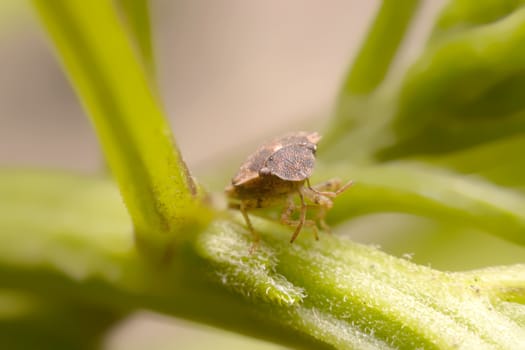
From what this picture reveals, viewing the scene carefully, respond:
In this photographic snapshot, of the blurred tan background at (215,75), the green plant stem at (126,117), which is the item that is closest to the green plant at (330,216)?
the green plant stem at (126,117)

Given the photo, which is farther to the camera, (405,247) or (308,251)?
(405,247)

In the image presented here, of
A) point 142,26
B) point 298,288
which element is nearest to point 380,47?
point 142,26

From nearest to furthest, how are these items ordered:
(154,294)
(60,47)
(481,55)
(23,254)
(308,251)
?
(60,47) < (308,251) < (481,55) < (154,294) < (23,254)

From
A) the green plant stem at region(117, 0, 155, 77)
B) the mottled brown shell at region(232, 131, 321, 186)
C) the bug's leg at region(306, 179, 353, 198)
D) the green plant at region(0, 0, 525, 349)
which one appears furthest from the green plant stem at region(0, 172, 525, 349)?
the green plant stem at region(117, 0, 155, 77)

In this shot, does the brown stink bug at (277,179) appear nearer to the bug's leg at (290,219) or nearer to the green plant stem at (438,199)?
the bug's leg at (290,219)

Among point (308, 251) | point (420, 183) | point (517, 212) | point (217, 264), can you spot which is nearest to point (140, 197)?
point (217, 264)

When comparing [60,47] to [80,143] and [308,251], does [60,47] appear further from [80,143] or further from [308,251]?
[80,143]

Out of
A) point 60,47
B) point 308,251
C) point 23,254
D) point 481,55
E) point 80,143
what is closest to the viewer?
point 60,47
